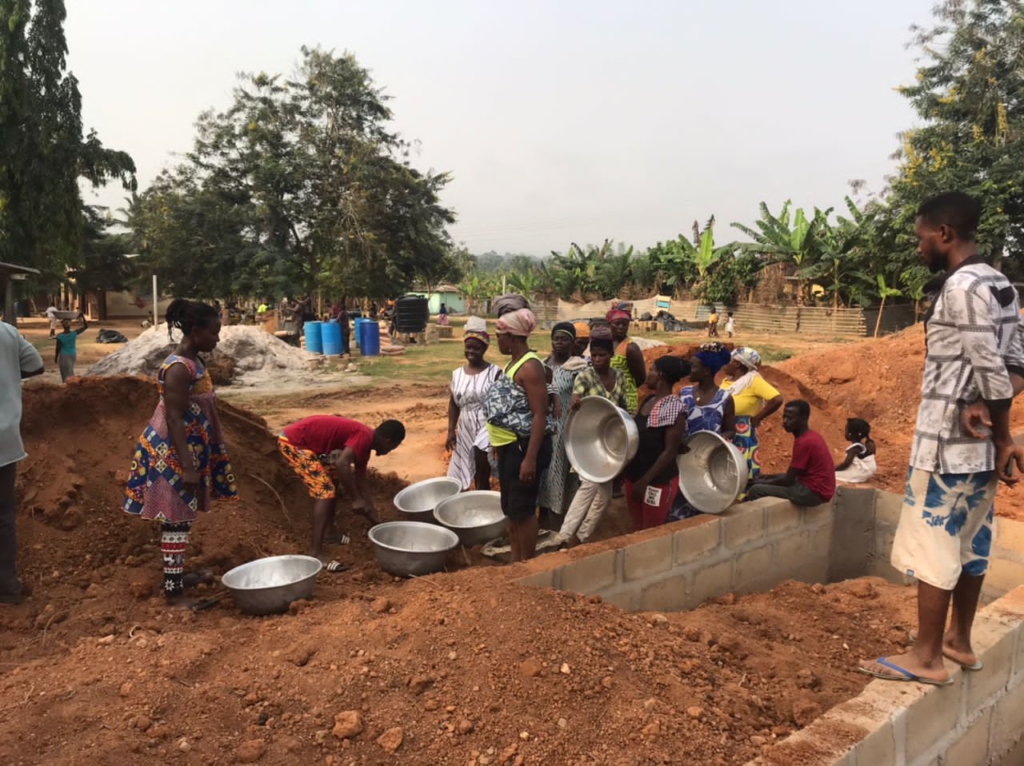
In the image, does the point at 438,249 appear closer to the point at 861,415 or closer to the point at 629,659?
the point at 861,415

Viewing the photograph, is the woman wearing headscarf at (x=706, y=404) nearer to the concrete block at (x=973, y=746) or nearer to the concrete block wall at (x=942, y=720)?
the concrete block wall at (x=942, y=720)

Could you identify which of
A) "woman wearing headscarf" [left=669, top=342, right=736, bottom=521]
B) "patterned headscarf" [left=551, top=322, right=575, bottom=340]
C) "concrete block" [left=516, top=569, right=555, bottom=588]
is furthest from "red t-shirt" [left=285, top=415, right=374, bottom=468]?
"woman wearing headscarf" [left=669, top=342, right=736, bottom=521]

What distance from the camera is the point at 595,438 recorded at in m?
4.68

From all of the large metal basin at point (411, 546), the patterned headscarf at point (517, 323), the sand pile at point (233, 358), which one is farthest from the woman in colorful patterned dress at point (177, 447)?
the sand pile at point (233, 358)

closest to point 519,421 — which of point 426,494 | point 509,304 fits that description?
point 509,304

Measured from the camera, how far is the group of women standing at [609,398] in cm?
412

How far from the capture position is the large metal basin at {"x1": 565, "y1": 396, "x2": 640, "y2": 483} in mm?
4480

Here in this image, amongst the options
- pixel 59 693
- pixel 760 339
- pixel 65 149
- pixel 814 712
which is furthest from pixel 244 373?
pixel 760 339

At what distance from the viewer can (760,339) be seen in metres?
24.4

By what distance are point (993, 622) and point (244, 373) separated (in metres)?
13.7

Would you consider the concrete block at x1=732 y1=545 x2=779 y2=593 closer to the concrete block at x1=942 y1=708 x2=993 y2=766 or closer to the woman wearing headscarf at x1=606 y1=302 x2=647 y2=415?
the woman wearing headscarf at x1=606 y1=302 x2=647 y2=415

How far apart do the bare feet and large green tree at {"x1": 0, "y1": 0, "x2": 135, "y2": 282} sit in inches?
738

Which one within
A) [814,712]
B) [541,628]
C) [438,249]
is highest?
[438,249]

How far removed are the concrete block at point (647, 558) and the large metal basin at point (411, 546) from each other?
0.99m
